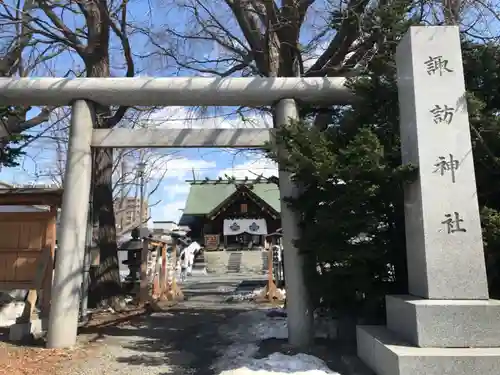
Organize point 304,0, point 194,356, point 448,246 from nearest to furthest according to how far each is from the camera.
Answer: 1. point 448,246
2. point 194,356
3. point 304,0

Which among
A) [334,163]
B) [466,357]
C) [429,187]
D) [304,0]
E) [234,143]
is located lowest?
[466,357]

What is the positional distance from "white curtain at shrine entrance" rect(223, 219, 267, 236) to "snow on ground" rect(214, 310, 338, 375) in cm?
2478

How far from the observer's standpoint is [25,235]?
7801 mm

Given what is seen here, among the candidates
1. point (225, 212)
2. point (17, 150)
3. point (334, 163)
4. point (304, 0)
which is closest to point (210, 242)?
point (225, 212)

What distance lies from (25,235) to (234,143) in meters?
3.78

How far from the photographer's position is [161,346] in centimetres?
714

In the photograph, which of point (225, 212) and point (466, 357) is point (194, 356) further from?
point (225, 212)

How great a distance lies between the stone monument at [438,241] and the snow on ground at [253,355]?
2.32 ft

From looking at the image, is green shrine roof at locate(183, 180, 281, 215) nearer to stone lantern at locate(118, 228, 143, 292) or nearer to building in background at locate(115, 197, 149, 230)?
building in background at locate(115, 197, 149, 230)

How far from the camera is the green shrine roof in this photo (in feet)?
115

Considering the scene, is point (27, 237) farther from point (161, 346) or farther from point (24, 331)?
point (161, 346)

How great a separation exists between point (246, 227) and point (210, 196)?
15.5ft

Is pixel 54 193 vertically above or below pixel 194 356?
above

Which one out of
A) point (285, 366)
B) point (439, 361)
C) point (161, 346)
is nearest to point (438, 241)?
point (439, 361)
